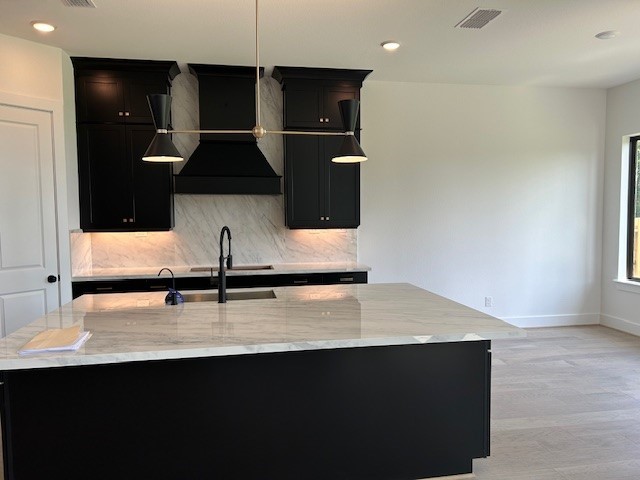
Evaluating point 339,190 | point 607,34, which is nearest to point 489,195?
point 339,190

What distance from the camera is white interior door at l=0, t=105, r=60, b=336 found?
3770 millimetres

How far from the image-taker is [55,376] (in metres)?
1.90

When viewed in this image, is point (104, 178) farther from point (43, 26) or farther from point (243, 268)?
point (243, 268)

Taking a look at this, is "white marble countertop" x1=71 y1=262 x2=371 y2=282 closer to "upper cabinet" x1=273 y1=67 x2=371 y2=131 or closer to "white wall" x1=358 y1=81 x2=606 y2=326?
"white wall" x1=358 y1=81 x2=606 y2=326

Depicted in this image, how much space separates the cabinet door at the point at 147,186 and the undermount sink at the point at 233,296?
1675 millimetres

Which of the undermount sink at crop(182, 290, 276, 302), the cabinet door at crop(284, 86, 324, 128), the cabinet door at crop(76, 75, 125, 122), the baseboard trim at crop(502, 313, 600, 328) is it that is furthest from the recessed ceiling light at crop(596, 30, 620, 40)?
the cabinet door at crop(76, 75, 125, 122)

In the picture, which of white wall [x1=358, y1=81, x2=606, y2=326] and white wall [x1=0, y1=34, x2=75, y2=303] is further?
white wall [x1=358, y1=81, x2=606, y2=326]

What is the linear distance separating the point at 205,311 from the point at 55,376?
0.75 meters

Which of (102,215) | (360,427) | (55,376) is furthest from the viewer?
(102,215)

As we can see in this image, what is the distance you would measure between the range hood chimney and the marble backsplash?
0.23 metres

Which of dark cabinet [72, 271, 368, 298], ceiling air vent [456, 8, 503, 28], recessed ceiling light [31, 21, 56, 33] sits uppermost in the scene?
ceiling air vent [456, 8, 503, 28]

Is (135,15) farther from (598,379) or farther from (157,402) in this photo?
(598,379)

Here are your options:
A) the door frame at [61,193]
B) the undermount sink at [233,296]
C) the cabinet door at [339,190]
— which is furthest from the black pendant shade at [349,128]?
the door frame at [61,193]

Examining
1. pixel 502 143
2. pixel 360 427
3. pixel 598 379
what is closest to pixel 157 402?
pixel 360 427
